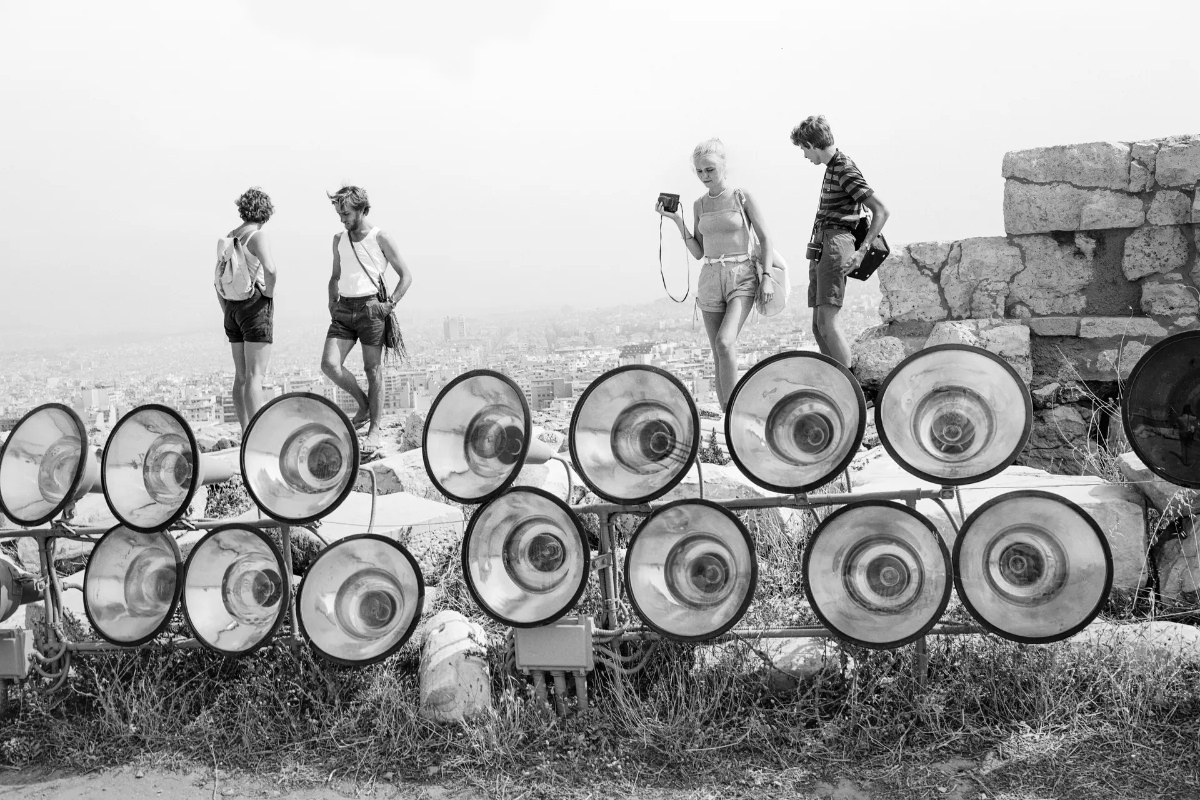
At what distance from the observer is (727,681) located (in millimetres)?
3404

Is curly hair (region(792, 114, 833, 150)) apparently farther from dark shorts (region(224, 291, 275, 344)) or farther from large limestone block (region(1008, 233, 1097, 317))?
dark shorts (region(224, 291, 275, 344))

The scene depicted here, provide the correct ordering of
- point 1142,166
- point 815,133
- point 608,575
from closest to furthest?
point 608,575
point 815,133
point 1142,166

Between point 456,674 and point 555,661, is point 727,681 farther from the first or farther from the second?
point 456,674

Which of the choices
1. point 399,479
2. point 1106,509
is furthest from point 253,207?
point 1106,509

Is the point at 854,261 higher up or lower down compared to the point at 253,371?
higher up

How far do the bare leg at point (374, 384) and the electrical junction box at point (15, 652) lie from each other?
277cm

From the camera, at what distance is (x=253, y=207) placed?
5969mm

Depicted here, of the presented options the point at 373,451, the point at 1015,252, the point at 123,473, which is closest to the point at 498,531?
the point at 123,473

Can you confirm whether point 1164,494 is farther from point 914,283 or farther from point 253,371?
point 253,371

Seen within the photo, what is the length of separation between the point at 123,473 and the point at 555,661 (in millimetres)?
2010

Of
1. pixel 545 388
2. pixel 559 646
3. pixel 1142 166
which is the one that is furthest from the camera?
pixel 545 388

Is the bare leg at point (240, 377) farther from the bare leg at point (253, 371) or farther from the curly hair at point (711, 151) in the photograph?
the curly hair at point (711, 151)

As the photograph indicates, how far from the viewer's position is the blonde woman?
514 centimetres

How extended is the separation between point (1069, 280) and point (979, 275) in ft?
2.10
